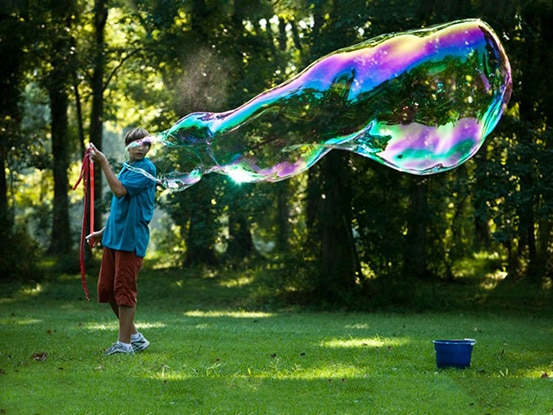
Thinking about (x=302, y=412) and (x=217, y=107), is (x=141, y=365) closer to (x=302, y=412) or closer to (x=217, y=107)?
(x=302, y=412)

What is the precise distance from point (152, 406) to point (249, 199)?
404 inches

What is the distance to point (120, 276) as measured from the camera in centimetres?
786

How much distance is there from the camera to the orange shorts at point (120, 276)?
786 cm

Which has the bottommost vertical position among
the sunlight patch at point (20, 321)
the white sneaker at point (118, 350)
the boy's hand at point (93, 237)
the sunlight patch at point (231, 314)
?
the sunlight patch at point (231, 314)

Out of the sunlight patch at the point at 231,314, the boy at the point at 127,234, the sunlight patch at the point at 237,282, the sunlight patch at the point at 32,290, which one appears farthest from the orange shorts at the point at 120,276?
the sunlight patch at the point at 237,282

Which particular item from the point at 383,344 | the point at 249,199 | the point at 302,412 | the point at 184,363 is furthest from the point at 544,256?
the point at 302,412

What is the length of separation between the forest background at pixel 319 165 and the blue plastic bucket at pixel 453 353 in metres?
6.12

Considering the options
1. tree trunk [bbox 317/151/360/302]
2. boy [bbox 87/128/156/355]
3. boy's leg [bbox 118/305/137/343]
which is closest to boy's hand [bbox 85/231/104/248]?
boy [bbox 87/128/156/355]

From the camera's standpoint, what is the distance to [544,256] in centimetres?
1839

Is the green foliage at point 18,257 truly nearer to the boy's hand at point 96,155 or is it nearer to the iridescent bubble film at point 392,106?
the boy's hand at point 96,155

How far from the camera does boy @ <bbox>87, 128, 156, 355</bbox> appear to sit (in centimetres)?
786

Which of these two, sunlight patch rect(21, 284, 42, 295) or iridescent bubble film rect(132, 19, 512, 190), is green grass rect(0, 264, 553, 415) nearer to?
iridescent bubble film rect(132, 19, 512, 190)

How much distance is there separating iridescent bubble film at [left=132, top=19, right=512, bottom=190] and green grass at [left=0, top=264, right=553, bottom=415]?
1.65m

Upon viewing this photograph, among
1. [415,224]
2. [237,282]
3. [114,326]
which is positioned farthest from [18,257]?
[114,326]
